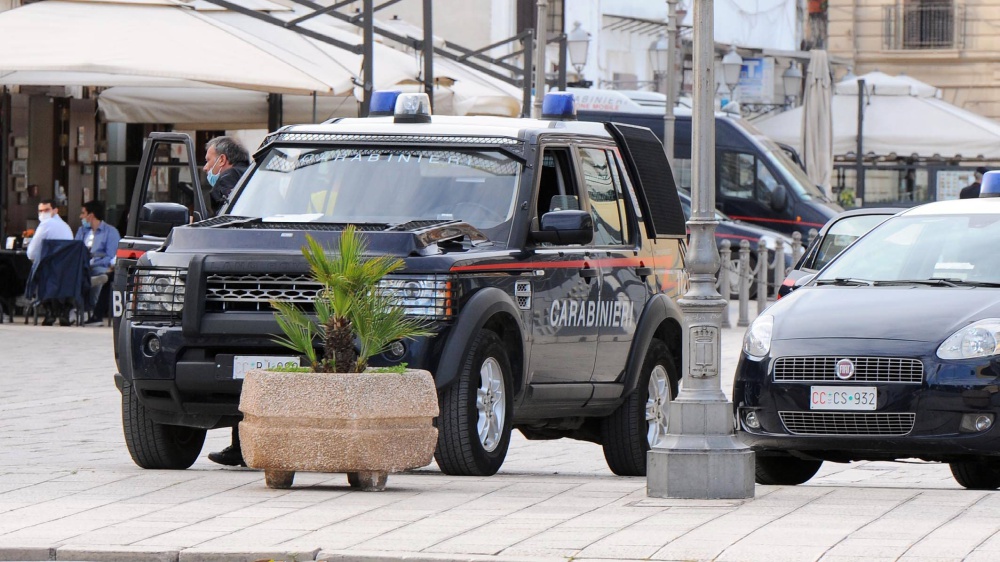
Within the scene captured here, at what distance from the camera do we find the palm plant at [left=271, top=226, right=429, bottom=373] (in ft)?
29.5

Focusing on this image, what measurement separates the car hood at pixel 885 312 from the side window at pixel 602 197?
1248 mm

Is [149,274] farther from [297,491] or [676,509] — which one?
[676,509]

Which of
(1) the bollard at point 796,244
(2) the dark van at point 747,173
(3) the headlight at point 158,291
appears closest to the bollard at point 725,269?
(1) the bollard at point 796,244

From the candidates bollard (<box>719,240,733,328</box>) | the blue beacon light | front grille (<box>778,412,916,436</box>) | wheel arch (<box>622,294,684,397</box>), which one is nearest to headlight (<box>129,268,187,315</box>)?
wheel arch (<box>622,294,684,397</box>)

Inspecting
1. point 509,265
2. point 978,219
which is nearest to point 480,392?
point 509,265

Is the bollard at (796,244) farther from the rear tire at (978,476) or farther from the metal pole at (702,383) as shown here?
the metal pole at (702,383)

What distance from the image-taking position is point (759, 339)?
34.7 ft

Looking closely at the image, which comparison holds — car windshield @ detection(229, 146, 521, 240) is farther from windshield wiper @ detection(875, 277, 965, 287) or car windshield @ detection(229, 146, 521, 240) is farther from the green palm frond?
windshield wiper @ detection(875, 277, 965, 287)

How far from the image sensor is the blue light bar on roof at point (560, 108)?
12203mm

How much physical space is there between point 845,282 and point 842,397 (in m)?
1.21

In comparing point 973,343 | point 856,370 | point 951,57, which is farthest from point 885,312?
point 951,57

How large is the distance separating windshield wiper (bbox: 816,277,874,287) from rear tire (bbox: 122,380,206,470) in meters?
3.61

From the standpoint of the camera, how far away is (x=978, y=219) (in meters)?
11.5

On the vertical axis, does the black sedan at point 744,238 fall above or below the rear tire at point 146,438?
above
